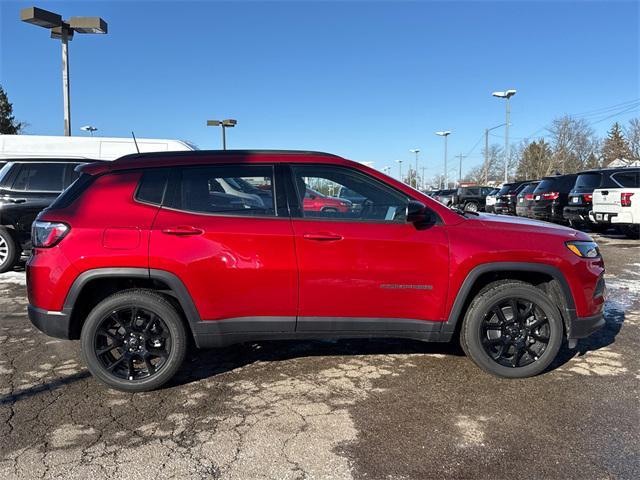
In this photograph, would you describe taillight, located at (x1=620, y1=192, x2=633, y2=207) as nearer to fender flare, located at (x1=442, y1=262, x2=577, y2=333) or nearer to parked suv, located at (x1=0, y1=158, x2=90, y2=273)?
fender flare, located at (x1=442, y1=262, x2=577, y2=333)

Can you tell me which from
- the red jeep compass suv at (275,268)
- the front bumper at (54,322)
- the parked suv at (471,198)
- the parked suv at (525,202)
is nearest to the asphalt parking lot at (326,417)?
the red jeep compass suv at (275,268)

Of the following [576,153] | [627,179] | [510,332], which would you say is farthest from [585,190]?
[576,153]

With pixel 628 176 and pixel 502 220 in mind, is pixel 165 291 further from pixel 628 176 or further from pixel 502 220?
pixel 628 176

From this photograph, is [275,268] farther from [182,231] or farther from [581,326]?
[581,326]

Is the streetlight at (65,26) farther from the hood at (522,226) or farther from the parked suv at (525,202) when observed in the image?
the hood at (522,226)

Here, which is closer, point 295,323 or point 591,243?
point 295,323

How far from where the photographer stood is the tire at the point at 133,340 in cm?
348

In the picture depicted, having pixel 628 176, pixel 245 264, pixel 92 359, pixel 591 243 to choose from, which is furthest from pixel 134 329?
pixel 628 176

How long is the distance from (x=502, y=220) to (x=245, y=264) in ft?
6.71

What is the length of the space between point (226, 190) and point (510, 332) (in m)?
2.46

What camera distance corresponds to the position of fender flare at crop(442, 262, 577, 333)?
11.6ft

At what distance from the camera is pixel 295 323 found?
3.56 meters

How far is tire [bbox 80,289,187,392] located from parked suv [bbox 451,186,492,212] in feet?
85.0

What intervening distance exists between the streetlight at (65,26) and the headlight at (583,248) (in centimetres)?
1512
